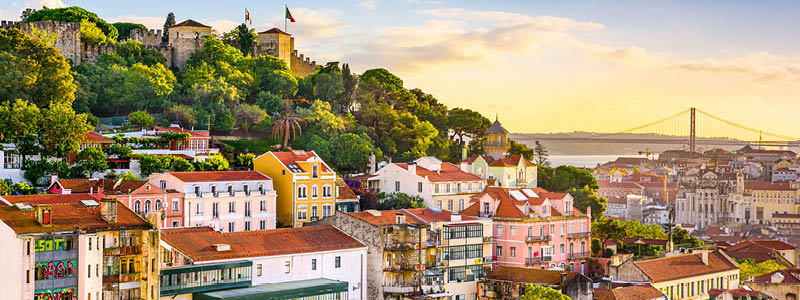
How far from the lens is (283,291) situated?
1670 inches

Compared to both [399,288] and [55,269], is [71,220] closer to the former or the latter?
[55,269]

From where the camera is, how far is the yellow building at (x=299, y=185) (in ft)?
186

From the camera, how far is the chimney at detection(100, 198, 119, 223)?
4031cm

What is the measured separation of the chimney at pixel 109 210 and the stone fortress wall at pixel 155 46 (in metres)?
40.5

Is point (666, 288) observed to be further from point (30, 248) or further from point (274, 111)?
point (274, 111)

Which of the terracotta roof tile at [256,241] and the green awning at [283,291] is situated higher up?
the terracotta roof tile at [256,241]

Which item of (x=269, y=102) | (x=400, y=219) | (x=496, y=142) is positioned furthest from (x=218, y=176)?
(x=496, y=142)

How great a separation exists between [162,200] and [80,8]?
41780 mm

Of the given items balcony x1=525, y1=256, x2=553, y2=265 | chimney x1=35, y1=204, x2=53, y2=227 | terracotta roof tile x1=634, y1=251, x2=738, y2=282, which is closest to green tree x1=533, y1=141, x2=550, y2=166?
terracotta roof tile x1=634, y1=251, x2=738, y2=282

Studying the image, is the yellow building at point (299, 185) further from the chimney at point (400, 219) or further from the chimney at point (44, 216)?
the chimney at point (44, 216)

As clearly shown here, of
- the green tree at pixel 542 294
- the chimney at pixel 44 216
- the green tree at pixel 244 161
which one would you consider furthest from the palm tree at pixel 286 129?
the chimney at pixel 44 216

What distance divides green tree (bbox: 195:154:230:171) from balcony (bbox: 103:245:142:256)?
66.2ft

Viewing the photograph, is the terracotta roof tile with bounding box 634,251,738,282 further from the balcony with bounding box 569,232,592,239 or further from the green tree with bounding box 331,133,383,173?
the green tree with bounding box 331,133,383,173

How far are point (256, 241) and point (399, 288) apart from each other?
7560mm
